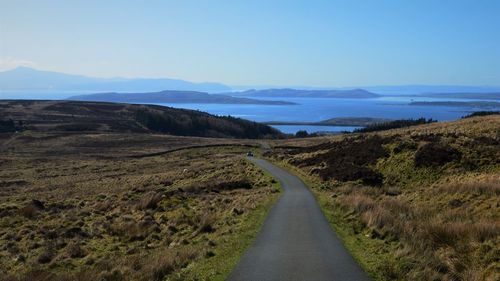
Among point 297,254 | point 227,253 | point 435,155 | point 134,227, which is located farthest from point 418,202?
point 134,227

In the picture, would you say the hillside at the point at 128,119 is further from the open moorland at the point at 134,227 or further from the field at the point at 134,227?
the field at the point at 134,227

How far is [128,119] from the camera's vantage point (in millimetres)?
150625

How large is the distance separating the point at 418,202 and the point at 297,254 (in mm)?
11161

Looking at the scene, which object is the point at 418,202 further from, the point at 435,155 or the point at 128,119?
the point at 128,119

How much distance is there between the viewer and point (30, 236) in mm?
18172

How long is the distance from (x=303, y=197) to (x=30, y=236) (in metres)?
13.2

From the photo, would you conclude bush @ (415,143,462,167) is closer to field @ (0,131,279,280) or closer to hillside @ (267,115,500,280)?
hillside @ (267,115,500,280)

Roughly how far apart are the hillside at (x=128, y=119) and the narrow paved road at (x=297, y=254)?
112035 mm

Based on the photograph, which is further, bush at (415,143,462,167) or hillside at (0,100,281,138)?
hillside at (0,100,281,138)

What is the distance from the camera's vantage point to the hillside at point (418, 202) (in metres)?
10.3

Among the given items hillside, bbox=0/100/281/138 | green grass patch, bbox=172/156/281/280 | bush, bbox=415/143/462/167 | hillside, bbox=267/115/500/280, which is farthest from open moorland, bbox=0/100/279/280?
hillside, bbox=0/100/281/138

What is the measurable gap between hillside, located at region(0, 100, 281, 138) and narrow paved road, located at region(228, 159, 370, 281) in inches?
4411

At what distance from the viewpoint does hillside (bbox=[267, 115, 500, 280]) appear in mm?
10344

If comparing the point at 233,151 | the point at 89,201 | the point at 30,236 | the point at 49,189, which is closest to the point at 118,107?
the point at 233,151
